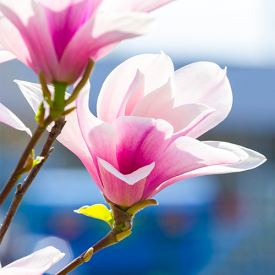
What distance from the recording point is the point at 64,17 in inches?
10.5

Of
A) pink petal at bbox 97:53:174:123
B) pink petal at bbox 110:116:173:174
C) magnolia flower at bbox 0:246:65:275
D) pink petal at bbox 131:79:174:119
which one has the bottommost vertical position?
magnolia flower at bbox 0:246:65:275

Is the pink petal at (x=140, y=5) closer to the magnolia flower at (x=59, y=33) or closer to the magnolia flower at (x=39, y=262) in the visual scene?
the magnolia flower at (x=59, y=33)

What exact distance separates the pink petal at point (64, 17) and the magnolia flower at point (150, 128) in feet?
0.19

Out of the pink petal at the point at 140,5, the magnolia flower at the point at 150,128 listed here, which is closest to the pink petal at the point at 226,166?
the magnolia flower at the point at 150,128

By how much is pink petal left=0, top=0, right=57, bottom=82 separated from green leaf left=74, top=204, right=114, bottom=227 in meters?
0.14

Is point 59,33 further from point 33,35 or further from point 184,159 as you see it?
point 184,159

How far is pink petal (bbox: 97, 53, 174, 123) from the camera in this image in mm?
378

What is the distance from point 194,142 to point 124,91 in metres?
0.08

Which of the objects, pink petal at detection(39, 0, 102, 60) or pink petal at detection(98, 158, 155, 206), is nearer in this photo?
pink petal at detection(39, 0, 102, 60)

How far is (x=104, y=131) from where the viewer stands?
0.34m

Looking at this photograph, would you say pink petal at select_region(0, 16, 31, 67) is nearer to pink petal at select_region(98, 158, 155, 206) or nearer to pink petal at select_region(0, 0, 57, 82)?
pink petal at select_region(0, 0, 57, 82)

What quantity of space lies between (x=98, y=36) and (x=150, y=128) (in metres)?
0.10

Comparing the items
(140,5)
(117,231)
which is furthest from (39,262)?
(140,5)

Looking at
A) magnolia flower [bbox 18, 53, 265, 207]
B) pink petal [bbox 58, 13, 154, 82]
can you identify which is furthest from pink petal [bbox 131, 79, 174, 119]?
pink petal [bbox 58, 13, 154, 82]
